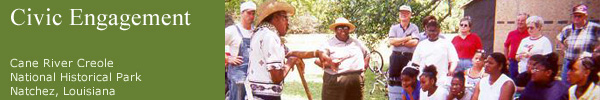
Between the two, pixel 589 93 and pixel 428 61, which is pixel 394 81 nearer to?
pixel 428 61

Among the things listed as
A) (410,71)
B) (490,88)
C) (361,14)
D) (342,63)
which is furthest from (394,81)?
(490,88)

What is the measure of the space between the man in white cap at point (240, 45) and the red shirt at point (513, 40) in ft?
5.28

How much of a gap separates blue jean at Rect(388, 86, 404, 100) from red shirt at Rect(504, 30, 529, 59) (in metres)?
0.78

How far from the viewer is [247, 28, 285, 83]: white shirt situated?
446cm

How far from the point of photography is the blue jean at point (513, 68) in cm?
460

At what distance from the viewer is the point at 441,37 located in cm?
482

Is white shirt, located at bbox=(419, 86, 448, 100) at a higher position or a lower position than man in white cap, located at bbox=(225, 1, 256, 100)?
lower

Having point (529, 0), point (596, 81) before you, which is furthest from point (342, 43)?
point (596, 81)

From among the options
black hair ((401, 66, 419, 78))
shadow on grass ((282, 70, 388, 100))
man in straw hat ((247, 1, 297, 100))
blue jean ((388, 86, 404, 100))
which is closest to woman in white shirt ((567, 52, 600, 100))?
black hair ((401, 66, 419, 78))

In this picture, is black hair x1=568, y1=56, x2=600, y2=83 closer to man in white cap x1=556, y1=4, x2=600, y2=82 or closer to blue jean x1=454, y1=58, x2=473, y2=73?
man in white cap x1=556, y1=4, x2=600, y2=82

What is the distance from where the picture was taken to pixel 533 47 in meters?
4.55

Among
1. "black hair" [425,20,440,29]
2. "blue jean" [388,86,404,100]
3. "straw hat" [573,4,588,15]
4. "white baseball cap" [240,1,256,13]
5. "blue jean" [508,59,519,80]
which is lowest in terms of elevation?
"blue jean" [388,86,404,100]

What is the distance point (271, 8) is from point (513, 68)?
1.53 metres

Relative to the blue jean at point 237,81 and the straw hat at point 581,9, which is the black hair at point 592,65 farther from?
the blue jean at point 237,81
